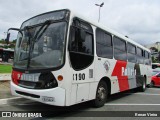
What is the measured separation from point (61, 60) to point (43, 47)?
785 millimetres

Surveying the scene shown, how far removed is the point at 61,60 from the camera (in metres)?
6.16

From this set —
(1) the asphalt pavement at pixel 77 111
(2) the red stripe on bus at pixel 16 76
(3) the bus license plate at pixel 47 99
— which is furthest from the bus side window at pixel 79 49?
(2) the red stripe on bus at pixel 16 76

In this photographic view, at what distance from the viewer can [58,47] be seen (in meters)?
6.32

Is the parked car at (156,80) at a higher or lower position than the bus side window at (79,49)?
lower

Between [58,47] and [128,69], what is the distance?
5.69 metres

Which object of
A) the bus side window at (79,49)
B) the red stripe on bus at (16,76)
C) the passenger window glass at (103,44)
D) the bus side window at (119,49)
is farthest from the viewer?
the bus side window at (119,49)

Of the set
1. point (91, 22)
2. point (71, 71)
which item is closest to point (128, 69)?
point (91, 22)

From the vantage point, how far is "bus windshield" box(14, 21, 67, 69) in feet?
20.6

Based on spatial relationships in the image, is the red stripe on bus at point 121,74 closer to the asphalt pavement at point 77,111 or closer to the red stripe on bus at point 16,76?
the asphalt pavement at point 77,111

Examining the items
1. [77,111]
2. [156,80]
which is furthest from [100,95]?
[156,80]

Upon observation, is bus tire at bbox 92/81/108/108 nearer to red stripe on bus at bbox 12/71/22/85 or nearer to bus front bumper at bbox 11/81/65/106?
bus front bumper at bbox 11/81/65/106

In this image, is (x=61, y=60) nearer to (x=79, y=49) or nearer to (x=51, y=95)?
(x=79, y=49)

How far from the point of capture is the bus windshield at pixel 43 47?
6.29 m

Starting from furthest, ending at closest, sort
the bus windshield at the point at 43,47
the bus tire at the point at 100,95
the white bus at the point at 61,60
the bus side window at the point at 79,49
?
the bus tire at the point at 100,95
the bus side window at the point at 79,49
the bus windshield at the point at 43,47
the white bus at the point at 61,60
